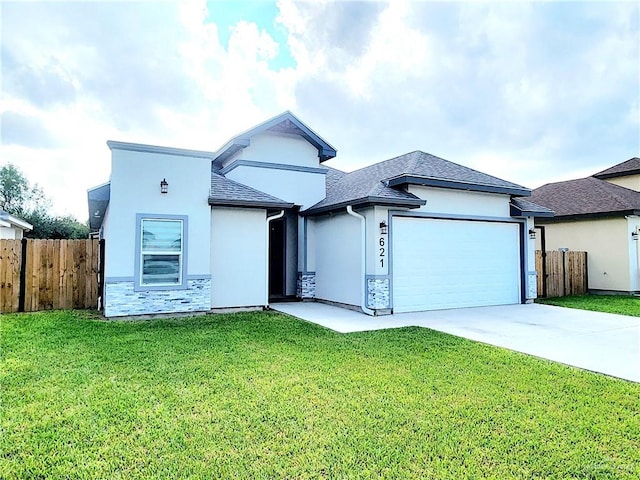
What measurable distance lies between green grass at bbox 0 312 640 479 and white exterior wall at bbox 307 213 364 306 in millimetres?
4425

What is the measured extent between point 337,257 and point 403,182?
3.08 meters

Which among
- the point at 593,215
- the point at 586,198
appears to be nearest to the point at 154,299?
the point at 593,215

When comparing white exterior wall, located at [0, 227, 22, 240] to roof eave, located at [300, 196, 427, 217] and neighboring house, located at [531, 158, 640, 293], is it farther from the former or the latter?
neighboring house, located at [531, 158, 640, 293]

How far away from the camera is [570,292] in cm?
1591

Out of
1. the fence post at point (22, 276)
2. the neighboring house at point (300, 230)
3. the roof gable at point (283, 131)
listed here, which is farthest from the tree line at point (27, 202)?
the roof gable at point (283, 131)

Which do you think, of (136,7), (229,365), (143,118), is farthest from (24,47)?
(229,365)

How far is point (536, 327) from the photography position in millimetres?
8750

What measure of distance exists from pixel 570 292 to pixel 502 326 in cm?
941

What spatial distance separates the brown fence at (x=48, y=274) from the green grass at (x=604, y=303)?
1480 cm

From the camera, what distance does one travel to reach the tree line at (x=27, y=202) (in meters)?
28.5

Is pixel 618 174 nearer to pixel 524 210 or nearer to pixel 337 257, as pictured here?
pixel 524 210

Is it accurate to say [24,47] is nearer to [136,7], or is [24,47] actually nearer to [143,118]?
[136,7]

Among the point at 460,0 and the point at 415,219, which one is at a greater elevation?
the point at 460,0

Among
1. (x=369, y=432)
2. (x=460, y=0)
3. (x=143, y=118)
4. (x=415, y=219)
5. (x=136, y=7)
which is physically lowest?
(x=369, y=432)
